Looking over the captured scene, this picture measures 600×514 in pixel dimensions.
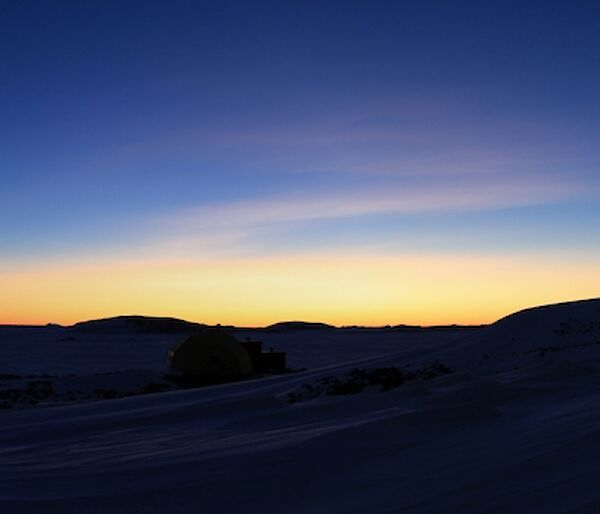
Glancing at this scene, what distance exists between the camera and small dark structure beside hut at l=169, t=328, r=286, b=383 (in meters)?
22.6

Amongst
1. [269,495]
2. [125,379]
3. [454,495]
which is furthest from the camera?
[125,379]

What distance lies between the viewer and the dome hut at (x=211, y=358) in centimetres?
2269

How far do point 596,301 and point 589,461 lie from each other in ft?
60.2

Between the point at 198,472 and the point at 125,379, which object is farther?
the point at 125,379

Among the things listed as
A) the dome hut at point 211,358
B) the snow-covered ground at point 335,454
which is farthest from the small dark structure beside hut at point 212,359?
the snow-covered ground at point 335,454

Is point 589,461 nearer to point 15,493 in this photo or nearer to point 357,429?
point 357,429

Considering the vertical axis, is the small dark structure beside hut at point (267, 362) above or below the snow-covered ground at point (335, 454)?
above

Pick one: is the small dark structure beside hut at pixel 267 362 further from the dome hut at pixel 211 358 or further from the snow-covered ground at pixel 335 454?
the snow-covered ground at pixel 335 454

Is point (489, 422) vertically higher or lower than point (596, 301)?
lower

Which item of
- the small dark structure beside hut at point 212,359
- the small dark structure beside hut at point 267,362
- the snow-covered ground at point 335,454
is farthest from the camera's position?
the small dark structure beside hut at point 267,362

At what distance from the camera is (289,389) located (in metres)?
12.1

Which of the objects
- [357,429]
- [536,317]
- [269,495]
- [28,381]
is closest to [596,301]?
[536,317]

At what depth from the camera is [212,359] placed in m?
23.2

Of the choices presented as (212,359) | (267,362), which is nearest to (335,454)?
(212,359)
